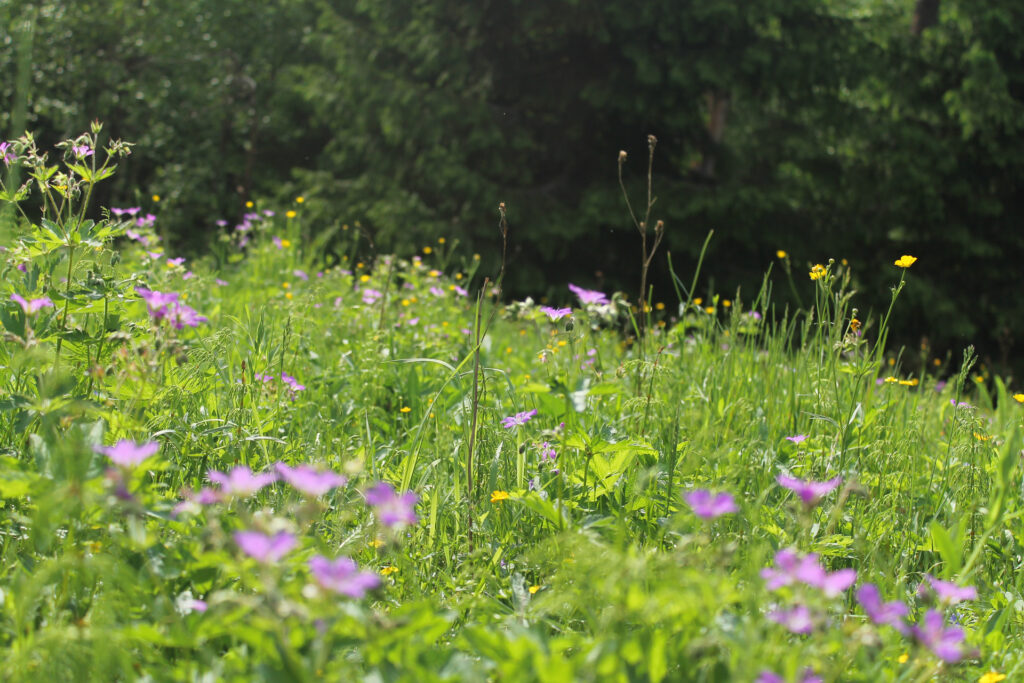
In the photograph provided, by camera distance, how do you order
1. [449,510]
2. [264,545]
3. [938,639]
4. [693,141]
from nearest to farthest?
[264,545] → [938,639] → [449,510] → [693,141]

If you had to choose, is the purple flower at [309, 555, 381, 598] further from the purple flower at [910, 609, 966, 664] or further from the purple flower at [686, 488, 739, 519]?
the purple flower at [910, 609, 966, 664]

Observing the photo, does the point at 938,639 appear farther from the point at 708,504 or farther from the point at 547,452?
the point at 547,452

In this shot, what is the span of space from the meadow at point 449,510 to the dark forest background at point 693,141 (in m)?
4.18

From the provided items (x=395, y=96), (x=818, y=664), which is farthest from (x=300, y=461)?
(x=395, y=96)

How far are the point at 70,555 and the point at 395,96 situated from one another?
19.6 ft

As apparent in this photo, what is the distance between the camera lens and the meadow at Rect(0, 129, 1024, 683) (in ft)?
2.94

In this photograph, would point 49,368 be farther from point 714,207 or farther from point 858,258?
point 858,258

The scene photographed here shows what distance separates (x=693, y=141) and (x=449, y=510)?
21.1 feet

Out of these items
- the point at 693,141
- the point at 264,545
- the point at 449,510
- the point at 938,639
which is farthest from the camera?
the point at 693,141

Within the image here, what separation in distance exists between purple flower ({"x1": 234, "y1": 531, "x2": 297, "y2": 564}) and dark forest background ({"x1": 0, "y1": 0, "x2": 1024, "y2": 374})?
555 centimetres

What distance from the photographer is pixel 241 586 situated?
1150mm

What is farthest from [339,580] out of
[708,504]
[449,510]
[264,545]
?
[449,510]

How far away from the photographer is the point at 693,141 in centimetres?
740

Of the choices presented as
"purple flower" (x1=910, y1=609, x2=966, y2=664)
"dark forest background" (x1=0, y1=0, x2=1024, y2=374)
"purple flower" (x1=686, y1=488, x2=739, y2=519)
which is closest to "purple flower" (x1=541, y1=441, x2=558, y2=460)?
"purple flower" (x1=686, y1=488, x2=739, y2=519)
